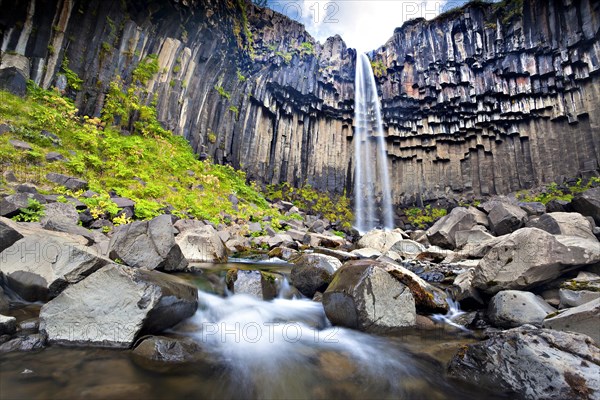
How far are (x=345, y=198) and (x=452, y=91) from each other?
15802 mm

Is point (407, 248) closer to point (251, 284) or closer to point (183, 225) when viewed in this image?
point (251, 284)

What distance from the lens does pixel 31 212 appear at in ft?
23.8

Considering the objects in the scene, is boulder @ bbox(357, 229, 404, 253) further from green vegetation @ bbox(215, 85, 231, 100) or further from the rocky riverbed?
green vegetation @ bbox(215, 85, 231, 100)

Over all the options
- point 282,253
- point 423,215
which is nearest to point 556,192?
point 423,215

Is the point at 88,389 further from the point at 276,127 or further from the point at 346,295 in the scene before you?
the point at 276,127

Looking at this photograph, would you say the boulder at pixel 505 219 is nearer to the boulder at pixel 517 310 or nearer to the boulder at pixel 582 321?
the boulder at pixel 517 310

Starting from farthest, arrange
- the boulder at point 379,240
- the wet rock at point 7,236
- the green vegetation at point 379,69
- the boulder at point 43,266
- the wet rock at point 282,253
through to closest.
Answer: the green vegetation at point 379,69
the boulder at point 379,240
the wet rock at point 282,253
the wet rock at point 7,236
the boulder at point 43,266

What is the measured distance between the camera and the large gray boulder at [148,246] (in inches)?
235

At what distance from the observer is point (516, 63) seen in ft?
90.9

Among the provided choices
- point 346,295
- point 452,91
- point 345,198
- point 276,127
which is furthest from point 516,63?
point 346,295

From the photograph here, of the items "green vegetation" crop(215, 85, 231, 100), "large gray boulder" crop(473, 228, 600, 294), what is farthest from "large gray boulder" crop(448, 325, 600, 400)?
"green vegetation" crop(215, 85, 231, 100)

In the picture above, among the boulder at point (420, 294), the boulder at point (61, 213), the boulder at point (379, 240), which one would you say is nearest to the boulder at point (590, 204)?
the boulder at point (379, 240)

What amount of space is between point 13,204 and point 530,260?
1166 centimetres

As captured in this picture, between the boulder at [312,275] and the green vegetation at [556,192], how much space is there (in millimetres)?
24080
